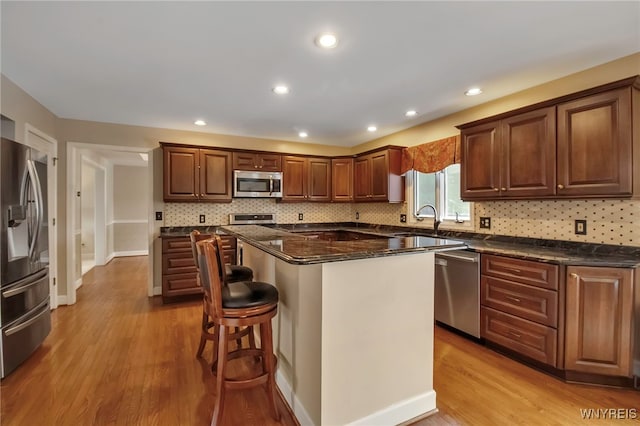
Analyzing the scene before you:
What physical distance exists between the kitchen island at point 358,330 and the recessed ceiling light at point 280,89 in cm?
172

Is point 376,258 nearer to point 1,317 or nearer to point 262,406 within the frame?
point 262,406

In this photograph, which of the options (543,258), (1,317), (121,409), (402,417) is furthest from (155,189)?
(543,258)

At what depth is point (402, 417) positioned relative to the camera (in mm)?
1744

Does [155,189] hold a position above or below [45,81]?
below

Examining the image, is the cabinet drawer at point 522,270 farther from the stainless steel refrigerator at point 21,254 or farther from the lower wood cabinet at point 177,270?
the stainless steel refrigerator at point 21,254

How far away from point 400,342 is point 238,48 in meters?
2.28

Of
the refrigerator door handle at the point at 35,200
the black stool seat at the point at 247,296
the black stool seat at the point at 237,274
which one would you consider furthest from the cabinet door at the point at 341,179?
the refrigerator door handle at the point at 35,200

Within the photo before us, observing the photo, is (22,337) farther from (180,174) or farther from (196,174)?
(196,174)

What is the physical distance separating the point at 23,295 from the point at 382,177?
4.10 metres

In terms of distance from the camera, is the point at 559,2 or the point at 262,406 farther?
the point at 262,406

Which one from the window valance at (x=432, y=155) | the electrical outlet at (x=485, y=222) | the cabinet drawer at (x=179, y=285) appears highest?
the window valance at (x=432, y=155)

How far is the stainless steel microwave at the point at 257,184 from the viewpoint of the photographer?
14.6ft

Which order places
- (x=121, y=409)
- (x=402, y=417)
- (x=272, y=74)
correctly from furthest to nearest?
(x=272, y=74)
(x=121, y=409)
(x=402, y=417)


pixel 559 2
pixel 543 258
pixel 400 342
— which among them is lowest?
pixel 400 342
